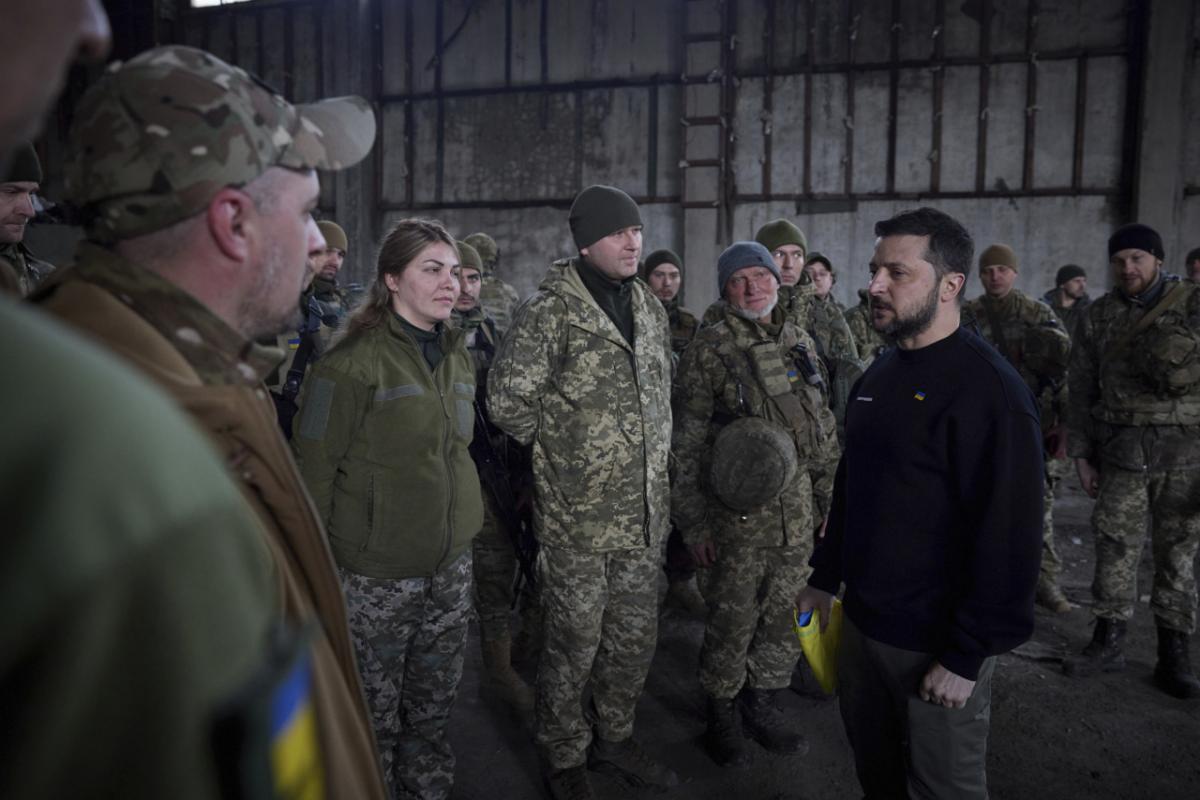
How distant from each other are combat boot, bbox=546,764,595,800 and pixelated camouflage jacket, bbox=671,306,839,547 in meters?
1.11

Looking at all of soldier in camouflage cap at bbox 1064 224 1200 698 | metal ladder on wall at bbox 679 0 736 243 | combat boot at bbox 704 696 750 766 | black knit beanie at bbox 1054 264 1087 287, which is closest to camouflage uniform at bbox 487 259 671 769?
combat boot at bbox 704 696 750 766

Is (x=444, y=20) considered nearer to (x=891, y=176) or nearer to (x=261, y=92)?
(x=891, y=176)

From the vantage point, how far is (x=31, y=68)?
1.48 feet

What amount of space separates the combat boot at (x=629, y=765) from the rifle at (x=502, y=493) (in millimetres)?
913

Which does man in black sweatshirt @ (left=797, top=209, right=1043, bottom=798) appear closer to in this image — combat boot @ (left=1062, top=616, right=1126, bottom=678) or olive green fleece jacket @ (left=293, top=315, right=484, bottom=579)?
olive green fleece jacket @ (left=293, top=315, right=484, bottom=579)

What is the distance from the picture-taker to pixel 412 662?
2.75m

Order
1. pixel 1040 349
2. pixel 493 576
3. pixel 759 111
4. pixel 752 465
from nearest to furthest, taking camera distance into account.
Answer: pixel 752 465, pixel 493 576, pixel 1040 349, pixel 759 111

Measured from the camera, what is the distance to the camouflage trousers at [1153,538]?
3.99m

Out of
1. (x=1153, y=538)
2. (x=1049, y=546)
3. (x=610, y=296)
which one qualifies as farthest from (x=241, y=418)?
(x=1049, y=546)

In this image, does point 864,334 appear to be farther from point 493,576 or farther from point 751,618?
point 493,576

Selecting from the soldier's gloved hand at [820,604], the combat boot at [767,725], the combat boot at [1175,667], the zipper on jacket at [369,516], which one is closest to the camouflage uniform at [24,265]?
the zipper on jacket at [369,516]

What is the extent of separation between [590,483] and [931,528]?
4.29ft

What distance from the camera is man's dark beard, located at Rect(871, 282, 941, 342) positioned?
7.39 ft

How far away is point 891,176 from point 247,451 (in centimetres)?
1069
